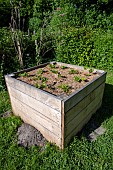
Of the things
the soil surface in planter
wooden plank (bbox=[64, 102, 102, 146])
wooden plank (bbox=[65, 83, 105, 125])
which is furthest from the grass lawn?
the soil surface in planter

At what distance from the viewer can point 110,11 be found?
9.56 metres

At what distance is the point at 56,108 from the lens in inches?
79.8

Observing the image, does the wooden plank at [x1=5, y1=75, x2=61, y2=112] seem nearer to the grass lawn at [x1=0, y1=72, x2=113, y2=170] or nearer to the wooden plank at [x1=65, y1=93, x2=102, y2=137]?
the wooden plank at [x1=65, y1=93, x2=102, y2=137]

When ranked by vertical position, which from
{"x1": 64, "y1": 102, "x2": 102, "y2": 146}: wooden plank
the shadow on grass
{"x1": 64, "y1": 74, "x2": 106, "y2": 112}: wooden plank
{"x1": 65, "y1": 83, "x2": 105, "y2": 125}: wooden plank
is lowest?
the shadow on grass

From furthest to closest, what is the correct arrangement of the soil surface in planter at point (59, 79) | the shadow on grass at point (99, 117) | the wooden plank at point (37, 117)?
the shadow on grass at point (99, 117), the soil surface in planter at point (59, 79), the wooden plank at point (37, 117)

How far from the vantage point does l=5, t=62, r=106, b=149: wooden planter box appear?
205 cm

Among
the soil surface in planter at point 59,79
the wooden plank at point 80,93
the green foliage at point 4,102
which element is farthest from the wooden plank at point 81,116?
the green foliage at point 4,102

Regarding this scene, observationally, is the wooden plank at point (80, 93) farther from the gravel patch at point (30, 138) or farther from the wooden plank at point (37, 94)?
the gravel patch at point (30, 138)

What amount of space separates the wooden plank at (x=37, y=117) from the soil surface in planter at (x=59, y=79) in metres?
0.39

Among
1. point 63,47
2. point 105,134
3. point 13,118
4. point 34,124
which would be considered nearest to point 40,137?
point 34,124

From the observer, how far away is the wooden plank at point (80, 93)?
200 cm

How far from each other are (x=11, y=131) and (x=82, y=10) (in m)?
8.67

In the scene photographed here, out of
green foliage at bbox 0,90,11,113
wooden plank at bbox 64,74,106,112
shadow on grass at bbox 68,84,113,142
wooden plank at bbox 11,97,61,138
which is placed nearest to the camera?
wooden plank at bbox 64,74,106,112

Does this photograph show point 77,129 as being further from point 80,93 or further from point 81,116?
point 80,93
